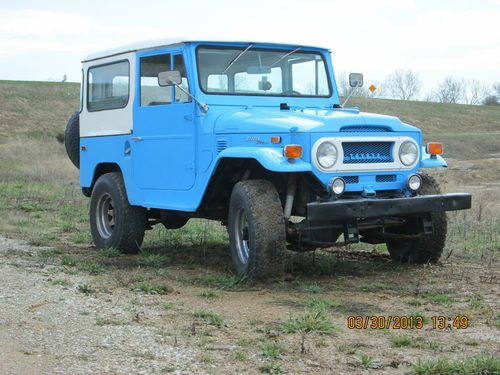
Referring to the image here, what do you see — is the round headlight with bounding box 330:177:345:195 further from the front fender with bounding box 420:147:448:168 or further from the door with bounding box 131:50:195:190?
the door with bounding box 131:50:195:190

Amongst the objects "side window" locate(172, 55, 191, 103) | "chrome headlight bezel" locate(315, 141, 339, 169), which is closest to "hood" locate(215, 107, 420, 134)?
"chrome headlight bezel" locate(315, 141, 339, 169)

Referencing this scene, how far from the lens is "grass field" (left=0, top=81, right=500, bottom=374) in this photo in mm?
5086

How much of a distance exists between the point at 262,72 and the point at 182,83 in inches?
34.4

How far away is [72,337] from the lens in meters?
5.56

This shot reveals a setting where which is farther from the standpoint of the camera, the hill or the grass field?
the hill

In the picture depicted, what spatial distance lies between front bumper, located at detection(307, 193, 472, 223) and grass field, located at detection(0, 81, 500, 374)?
68cm

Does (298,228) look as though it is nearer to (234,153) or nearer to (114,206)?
(234,153)

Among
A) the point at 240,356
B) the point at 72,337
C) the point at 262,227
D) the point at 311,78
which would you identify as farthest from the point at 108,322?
the point at 311,78

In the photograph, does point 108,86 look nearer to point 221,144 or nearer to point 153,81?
point 153,81

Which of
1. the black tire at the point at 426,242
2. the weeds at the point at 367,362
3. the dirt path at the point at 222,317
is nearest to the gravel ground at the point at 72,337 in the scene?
the dirt path at the point at 222,317

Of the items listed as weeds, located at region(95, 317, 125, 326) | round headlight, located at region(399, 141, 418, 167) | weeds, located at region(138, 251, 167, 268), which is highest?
round headlight, located at region(399, 141, 418, 167)

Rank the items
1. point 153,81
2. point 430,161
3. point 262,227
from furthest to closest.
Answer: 1. point 153,81
2. point 430,161
3. point 262,227

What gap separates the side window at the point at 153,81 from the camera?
882 centimetres
